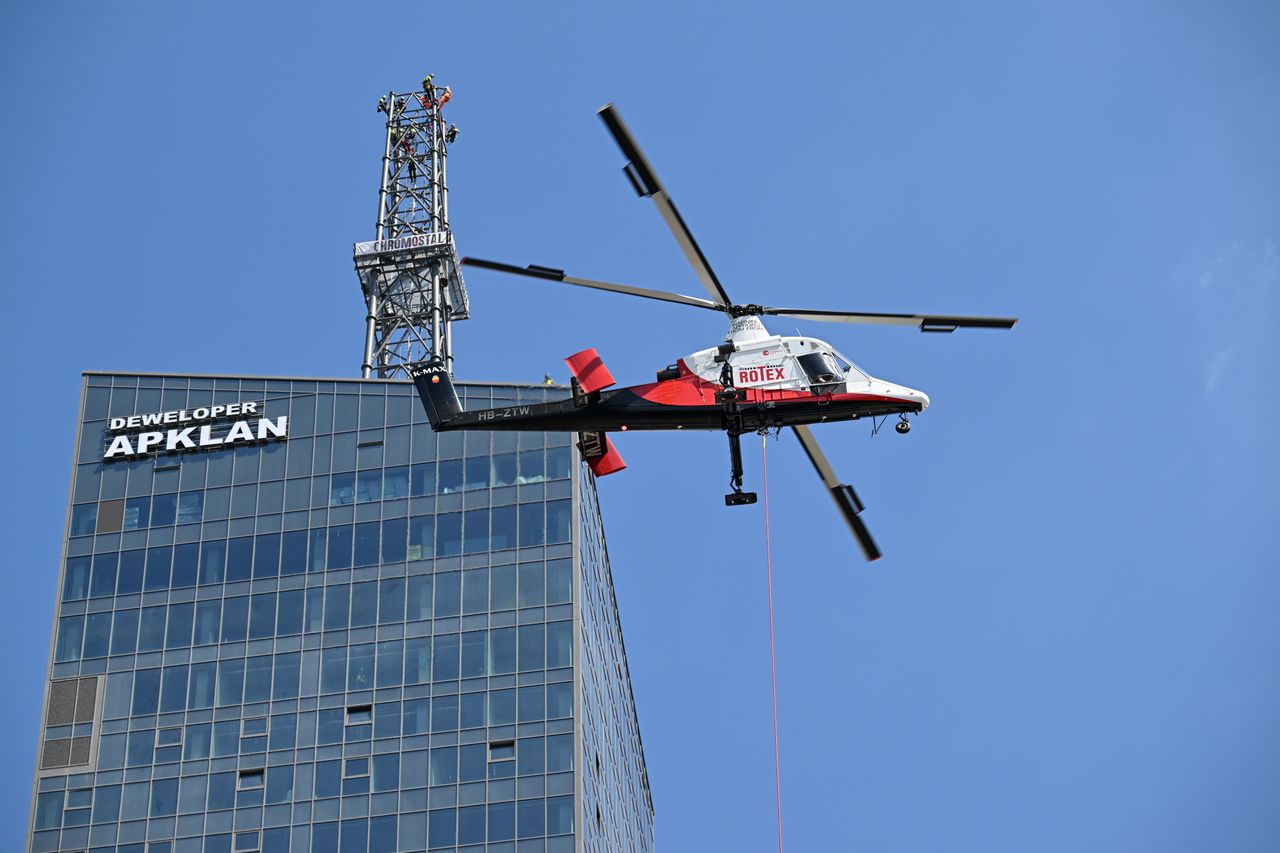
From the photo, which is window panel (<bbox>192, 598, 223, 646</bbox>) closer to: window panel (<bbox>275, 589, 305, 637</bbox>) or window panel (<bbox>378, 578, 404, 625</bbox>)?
window panel (<bbox>275, 589, 305, 637</bbox>)

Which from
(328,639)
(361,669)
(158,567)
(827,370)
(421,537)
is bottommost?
(827,370)

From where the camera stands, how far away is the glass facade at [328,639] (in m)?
71.7

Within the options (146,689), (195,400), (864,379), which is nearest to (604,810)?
(146,689)

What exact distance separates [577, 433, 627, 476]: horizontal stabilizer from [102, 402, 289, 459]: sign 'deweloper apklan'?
32.0 meters

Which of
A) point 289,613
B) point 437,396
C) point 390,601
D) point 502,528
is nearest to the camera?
point 437,396

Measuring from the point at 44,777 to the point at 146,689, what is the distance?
184 inches

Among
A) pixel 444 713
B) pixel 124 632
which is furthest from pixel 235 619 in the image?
pixel 444 713

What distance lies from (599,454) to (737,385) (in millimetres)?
4571

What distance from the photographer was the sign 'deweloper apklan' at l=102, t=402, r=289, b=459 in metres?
79.9

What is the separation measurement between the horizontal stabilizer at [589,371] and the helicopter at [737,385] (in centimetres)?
2

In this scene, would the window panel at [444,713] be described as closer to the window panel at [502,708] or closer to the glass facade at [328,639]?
the glass facade at [328,639]

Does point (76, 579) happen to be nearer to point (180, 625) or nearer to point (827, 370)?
point (180, 625)

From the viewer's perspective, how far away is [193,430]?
8031 centimetres

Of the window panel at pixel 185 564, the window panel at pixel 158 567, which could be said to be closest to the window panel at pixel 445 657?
the window panel at pixel 185 564
